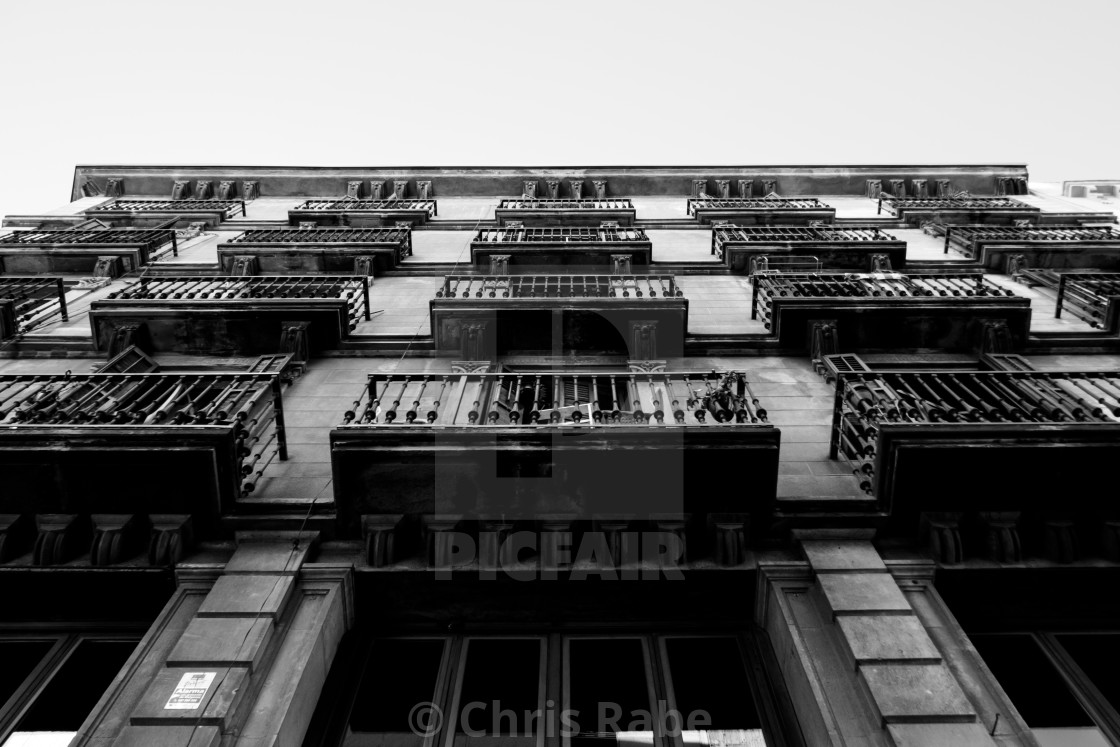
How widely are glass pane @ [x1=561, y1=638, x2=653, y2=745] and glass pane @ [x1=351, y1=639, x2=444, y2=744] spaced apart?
4.85 ft

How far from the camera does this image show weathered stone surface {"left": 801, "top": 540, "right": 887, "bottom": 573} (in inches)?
293

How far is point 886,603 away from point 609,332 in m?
6.80

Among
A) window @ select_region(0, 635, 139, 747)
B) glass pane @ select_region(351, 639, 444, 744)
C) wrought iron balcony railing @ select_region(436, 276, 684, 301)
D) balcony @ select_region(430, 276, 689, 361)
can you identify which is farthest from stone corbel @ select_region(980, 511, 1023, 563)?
window @ select_region(0, 635, 139, 747)

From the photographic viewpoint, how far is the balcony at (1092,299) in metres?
12.7

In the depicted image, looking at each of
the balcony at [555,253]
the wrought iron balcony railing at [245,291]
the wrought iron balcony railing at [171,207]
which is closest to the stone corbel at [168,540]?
the wrought iron balcony railing at [245,291]

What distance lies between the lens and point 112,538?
766cm

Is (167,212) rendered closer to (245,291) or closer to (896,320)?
(245,291)

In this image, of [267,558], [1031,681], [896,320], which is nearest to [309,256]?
[267,558]

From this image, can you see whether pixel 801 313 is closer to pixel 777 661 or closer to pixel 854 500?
pixel 854 500

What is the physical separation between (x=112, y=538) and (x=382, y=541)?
2.90 meters

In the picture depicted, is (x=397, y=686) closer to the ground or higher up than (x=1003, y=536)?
closer to the ground

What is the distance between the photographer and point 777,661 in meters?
7.30

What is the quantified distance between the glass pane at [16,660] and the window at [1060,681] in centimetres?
978

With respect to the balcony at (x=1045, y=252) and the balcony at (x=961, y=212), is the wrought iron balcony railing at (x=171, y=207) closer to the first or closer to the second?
the balcony at (x=961, y=212)
